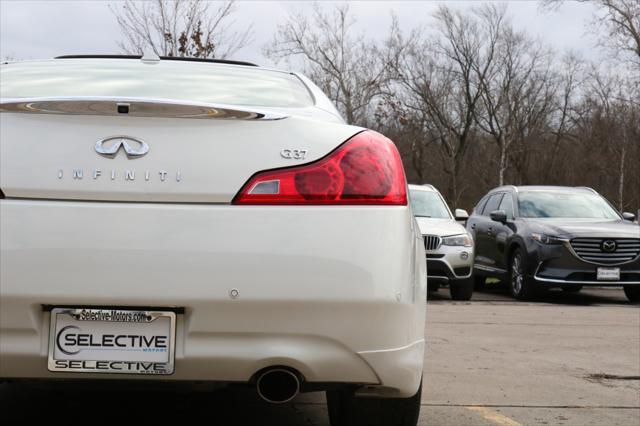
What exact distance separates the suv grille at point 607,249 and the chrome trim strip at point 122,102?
1022 cm

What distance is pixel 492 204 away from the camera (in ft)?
50.4

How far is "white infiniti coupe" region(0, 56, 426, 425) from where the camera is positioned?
3.01 metres

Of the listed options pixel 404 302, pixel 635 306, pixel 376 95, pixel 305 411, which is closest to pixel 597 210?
pixel 635 306

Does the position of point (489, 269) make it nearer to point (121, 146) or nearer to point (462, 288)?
point (462, 288)

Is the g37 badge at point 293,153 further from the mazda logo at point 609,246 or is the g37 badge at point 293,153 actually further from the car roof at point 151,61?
the mazda logo at point 609,246

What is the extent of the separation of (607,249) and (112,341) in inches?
421

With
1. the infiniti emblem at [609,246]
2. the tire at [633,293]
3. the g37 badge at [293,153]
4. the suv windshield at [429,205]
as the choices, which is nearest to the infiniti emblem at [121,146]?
the g37 badge at [293,153]

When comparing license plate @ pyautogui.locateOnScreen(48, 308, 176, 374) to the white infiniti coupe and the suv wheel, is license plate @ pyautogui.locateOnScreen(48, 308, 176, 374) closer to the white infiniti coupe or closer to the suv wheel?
the white infiniti coupe

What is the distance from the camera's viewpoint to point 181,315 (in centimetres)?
307

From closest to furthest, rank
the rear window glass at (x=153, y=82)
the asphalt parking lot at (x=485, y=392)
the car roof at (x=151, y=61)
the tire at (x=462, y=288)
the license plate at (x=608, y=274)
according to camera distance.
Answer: the rear window glass at (x=153, y=82) → the car roof at (x=151, y=61) → the asphalt parking lot at (x=485, y=392) → the license plate at (x=608, y=274) → the tire at (x=462, y=288)

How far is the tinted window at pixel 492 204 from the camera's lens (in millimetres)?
15138

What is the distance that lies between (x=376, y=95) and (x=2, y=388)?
4440cm

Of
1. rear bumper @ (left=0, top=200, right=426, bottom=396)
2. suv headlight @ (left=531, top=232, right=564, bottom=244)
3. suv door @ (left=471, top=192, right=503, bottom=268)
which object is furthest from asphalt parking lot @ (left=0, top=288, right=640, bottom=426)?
suv door @ (left=471, top=192, right=503, bottom=268)

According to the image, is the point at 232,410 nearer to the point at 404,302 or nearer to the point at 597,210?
the point at 404,302
